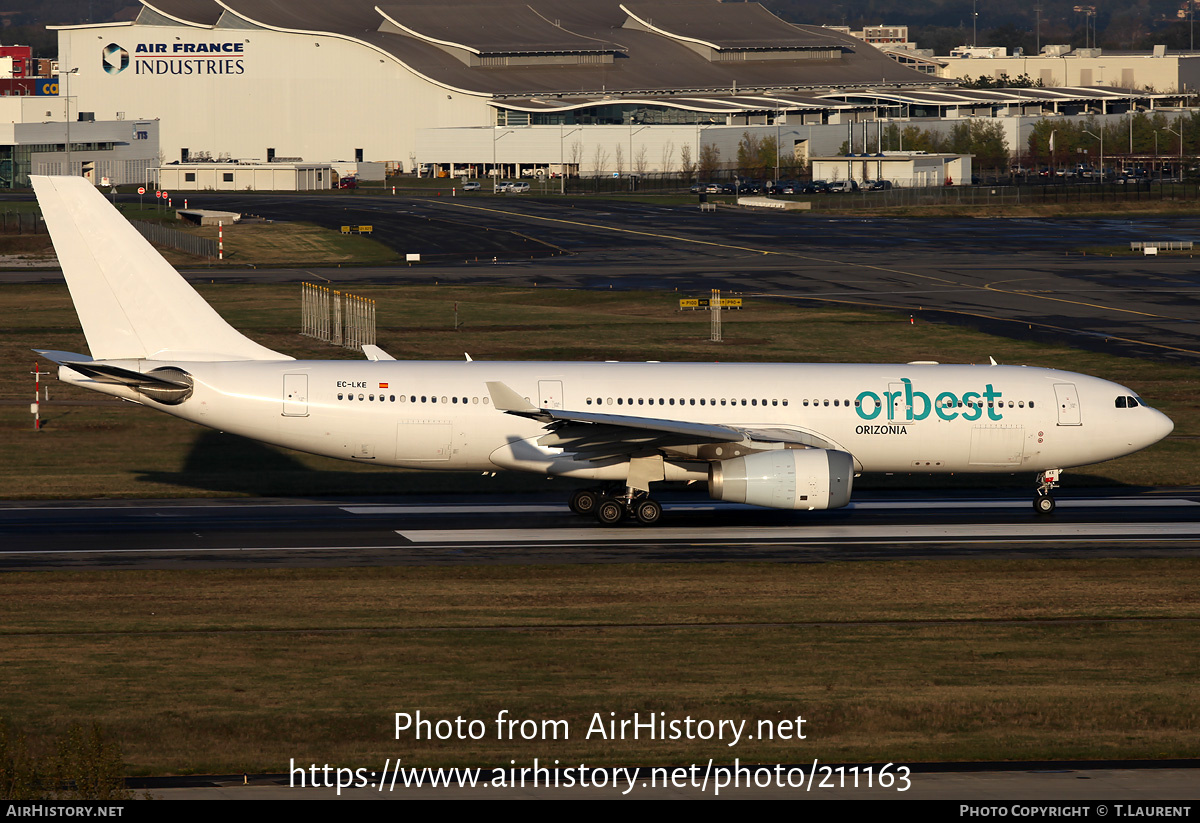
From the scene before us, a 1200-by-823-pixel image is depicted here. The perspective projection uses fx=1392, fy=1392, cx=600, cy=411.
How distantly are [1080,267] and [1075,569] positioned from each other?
67991 millimetres

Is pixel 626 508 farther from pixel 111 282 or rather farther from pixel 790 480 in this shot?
pixel 111 282

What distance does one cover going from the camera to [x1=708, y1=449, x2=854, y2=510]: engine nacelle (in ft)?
108

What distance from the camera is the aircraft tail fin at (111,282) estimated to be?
3475cm

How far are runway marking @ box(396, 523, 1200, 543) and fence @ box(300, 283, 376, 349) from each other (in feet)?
88.3

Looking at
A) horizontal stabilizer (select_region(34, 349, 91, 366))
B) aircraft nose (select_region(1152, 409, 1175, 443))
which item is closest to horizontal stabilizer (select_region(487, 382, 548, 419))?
horizontal stabilizer (select_region(34, 349, 91, 366))

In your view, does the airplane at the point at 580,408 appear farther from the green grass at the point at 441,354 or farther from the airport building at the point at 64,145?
the airport building at the point at 64,145

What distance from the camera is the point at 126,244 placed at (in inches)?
1383

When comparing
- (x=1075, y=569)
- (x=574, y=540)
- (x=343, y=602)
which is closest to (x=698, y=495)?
(x=574, y=540)

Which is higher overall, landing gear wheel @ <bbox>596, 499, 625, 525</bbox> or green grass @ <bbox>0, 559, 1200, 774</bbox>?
landing gear wheel @ <bbox>596, 499, 625, 525</bbox>

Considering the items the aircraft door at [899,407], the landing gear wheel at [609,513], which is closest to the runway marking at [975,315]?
the aircraft door at [899,407]

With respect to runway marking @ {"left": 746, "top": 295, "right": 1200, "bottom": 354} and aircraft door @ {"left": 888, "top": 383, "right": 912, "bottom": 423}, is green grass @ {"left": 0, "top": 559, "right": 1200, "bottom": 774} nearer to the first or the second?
aircraft door @ {"left": 888, "top": 383, "right": 912, "bottom": 423}

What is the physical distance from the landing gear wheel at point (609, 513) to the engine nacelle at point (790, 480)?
118 inches
